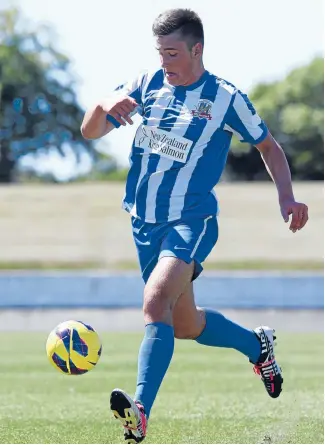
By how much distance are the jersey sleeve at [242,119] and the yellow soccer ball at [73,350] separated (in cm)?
147

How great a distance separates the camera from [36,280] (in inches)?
853

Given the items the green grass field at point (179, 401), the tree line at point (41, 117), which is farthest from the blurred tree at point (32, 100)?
the green grass field at point (179, 401)

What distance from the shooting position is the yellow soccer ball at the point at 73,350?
6.38m

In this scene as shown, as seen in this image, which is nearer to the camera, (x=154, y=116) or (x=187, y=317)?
(x=154, y=116)

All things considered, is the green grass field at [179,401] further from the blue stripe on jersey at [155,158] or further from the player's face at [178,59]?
the player's face at [178,59]

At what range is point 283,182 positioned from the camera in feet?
A: 20.6

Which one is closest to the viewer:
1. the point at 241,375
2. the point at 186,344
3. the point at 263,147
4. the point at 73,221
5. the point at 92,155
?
the point at 263,147

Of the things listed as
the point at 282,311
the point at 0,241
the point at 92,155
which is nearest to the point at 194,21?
the point at 282,311

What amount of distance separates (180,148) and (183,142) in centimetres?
4

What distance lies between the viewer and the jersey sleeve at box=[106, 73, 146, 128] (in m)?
6.29

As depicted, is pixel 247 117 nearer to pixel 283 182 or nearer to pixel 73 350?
pixel 283 182

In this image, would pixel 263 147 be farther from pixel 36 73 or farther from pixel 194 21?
pixel 36 73

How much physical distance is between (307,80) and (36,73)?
83.6 ft

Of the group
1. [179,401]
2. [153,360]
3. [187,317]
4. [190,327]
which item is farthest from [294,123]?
[153,360]
